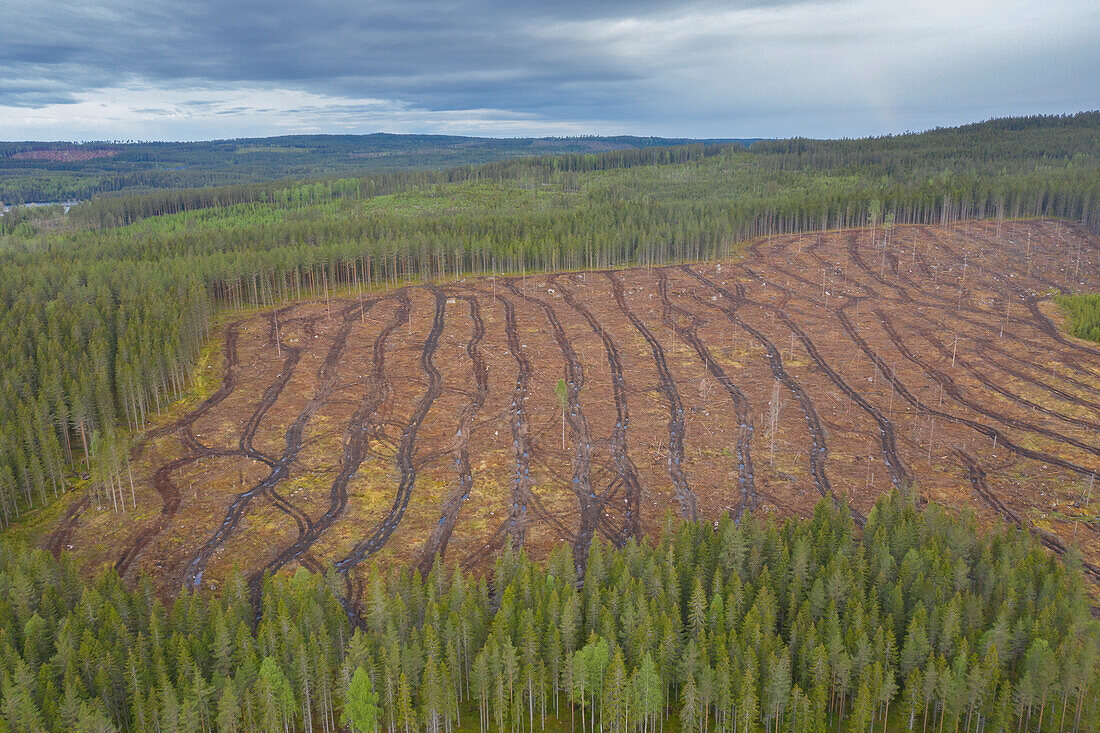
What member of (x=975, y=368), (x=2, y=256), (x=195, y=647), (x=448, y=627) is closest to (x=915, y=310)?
(x=975, y=368)

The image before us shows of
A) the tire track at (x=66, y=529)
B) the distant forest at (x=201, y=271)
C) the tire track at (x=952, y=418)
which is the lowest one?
the tire track at (x=66, y=529)

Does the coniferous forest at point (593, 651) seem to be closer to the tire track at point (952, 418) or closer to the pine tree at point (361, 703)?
the pine tree at point (361, 703)

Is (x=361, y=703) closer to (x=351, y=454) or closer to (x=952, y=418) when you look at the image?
(x=351, y=454)

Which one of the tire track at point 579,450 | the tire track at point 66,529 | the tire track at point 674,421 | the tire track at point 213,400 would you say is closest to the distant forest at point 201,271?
the tire track at point 213,400

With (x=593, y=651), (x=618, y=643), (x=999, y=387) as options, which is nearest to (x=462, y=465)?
(x=618, y=643)

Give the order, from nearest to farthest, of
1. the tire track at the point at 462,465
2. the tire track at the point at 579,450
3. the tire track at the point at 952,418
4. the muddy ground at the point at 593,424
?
the tire track at the point at 462,465 → the tire track at the point at 579,450 → the muddy ground at the point at 593,424 → the tire track at the point at 952,418

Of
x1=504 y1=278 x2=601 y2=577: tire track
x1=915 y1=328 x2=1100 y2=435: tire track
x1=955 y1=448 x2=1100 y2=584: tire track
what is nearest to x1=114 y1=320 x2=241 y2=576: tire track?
x1=504 y1=278 x2=601 y2=577: tire track
